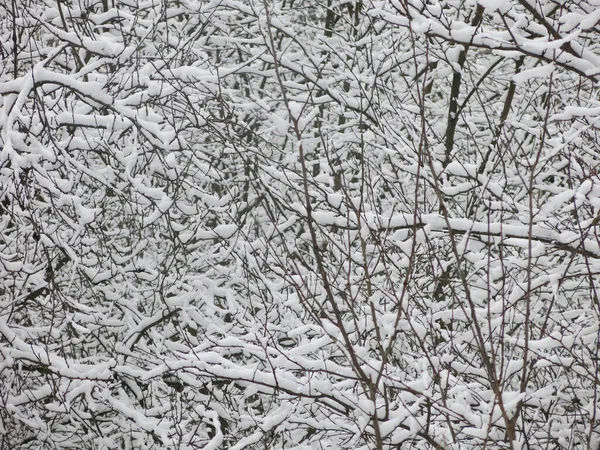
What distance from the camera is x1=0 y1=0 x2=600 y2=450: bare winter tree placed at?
10.4 feet

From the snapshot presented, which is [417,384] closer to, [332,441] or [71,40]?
[332,441]

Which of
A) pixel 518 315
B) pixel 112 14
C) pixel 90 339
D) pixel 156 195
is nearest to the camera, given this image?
pixel 518 315

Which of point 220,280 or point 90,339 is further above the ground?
point 220,280

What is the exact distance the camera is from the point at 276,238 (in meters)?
6.98

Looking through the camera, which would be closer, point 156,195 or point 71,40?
point 71,40

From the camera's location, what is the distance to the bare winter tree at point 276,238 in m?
3.18

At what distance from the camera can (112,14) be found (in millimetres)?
4648

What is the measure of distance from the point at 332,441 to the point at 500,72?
4812mm

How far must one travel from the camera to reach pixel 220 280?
5.89 m

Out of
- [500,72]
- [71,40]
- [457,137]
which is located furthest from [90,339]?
[500,72]

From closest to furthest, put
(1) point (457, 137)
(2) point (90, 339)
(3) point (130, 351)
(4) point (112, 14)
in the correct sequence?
(4) point (112, 14) → (3) point (130, 351) → (2) point (90, 339) → (1) point (457, 137)

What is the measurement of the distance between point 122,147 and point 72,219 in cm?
124

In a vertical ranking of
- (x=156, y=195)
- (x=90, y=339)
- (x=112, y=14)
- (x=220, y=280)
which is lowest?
(x=90, y=339)

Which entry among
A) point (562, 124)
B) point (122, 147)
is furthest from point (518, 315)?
point (122, 147)
